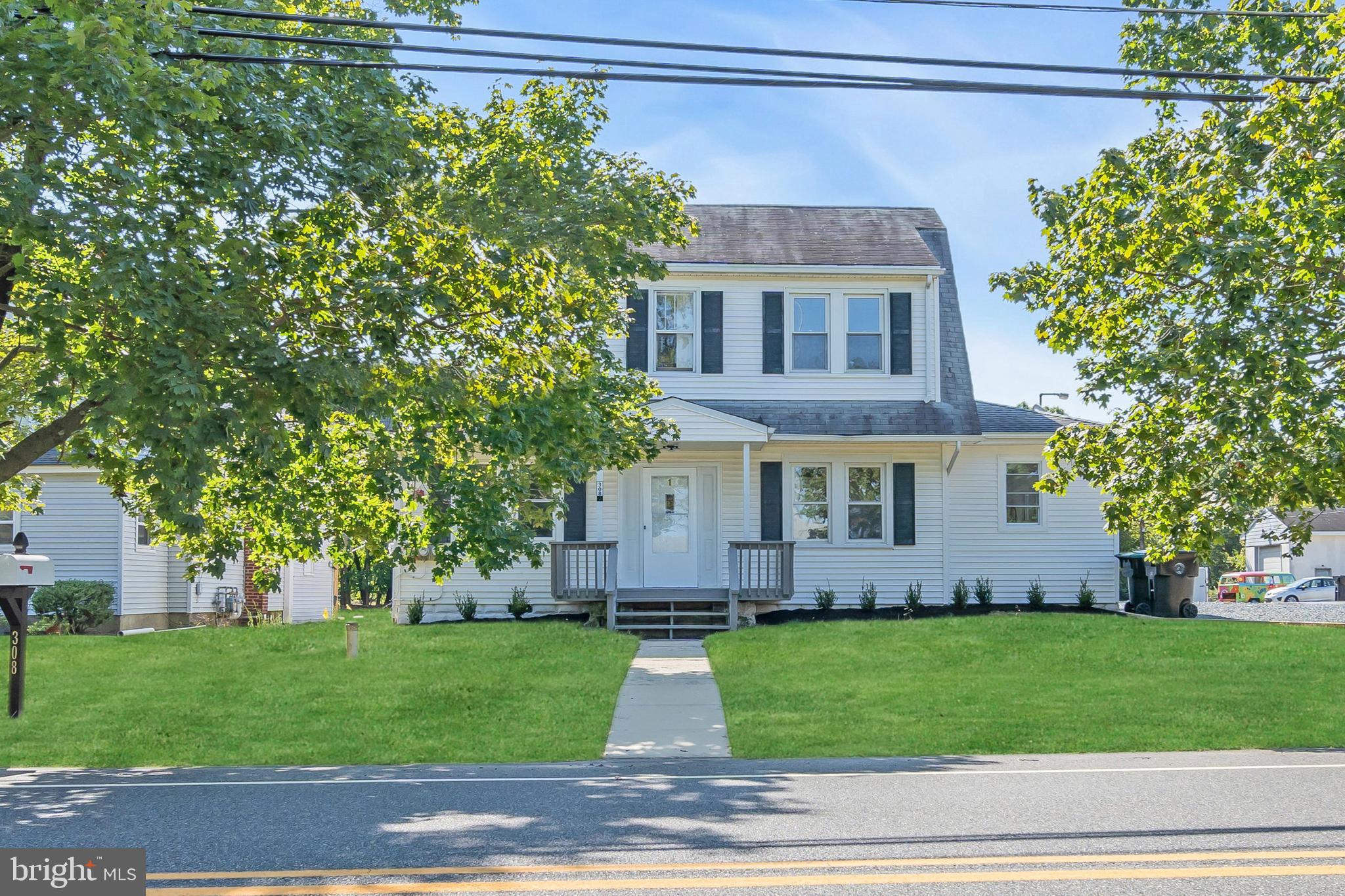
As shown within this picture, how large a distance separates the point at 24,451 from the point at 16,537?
1341 millimetres

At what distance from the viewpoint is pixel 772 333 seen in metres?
21.5

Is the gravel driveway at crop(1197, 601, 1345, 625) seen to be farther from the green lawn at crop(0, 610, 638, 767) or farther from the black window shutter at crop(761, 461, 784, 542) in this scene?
the green lawn at crop(0, 610, 638, 767)

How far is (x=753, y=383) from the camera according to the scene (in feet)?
70.8

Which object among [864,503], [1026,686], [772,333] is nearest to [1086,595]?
[864,503]

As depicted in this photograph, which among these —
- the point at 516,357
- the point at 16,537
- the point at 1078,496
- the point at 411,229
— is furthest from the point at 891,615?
the point at 16,537

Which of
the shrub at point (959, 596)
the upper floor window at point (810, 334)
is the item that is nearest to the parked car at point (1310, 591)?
Result: the shrub at point (959, 596)

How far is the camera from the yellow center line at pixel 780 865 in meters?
5.99

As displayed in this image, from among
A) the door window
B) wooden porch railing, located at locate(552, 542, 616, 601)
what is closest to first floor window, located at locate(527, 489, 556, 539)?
wooden porch railing, located at locate(552, 542, 616, 601)

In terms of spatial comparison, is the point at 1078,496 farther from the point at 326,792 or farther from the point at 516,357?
the point at 326,792

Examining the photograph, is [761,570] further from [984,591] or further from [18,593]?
[18,593]

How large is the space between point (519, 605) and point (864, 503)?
6.54m

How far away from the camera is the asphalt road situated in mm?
5828

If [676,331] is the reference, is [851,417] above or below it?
below

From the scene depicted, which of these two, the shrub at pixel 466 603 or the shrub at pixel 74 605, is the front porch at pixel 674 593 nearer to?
the shrub at pixel 466 603
